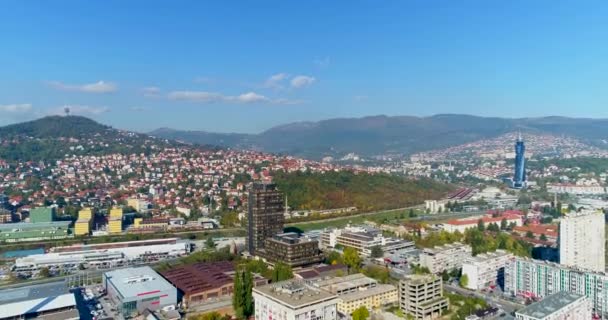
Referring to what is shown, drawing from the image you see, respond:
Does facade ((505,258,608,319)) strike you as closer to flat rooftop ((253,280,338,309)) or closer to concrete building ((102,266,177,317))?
flat rooftop ((253,280,338,309))

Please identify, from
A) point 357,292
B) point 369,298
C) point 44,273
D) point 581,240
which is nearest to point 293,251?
point 357,292

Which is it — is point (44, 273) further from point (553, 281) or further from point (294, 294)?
point (553, 281)

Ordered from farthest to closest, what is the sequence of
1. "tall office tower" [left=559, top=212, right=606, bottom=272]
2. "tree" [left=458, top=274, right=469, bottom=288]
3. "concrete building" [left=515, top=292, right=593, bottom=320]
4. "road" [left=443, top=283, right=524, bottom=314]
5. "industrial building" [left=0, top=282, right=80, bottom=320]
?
"tall office tower" [left=559, top=212, right=606, bottom=272]
"tree" [left=458, top=274, right=469, bottom=288]
"road" [left=443, top=283, right=524, bottom=314]
"industrial building" [left=0, top=282, right=80, bottom=320]
"concrete building" [left=515, top=292, right=593, bottom=320]

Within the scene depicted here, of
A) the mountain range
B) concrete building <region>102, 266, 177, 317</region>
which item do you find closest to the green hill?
concrete building <region>102, 266, 177, 317</region>

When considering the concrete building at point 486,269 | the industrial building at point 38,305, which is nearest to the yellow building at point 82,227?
the industrial building at point 38,305

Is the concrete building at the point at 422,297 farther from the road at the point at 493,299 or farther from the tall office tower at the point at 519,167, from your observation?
the tall office tower at the point at 519,167

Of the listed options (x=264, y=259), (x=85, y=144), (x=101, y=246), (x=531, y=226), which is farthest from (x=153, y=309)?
(x=85, y=144)

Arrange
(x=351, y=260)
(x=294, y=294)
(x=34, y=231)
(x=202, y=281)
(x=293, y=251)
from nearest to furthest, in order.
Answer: (x=294, y=294) < (x=202, y=281) < (x=293, y=251) < (x=351, y=260) < (x=34, y=231)
